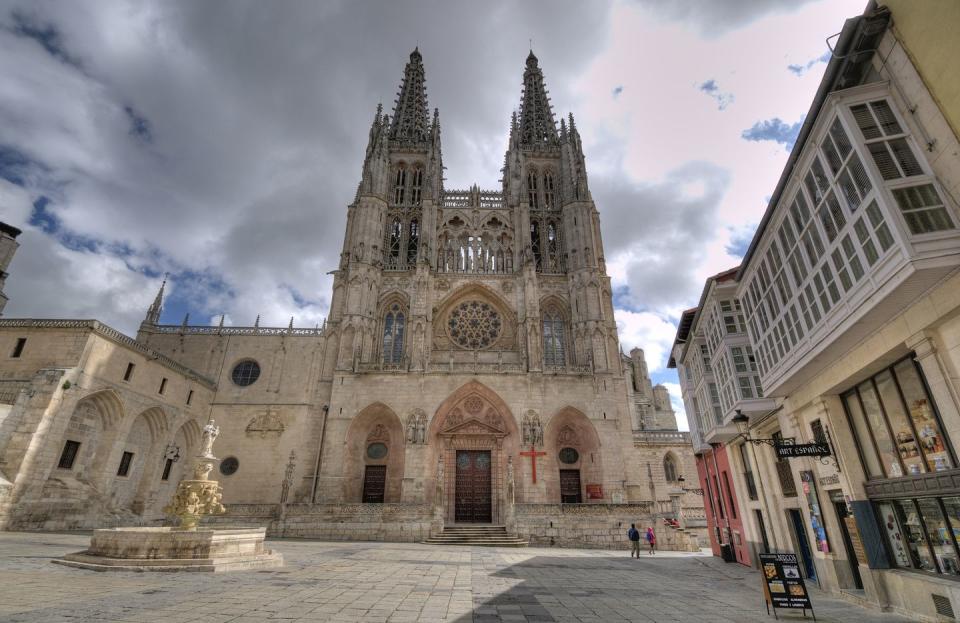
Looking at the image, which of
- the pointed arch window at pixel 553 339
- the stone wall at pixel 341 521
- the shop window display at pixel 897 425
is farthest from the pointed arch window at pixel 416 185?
the shop window display at pixel 897 425

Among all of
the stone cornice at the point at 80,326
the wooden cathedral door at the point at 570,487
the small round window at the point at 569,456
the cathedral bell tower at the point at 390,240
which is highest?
the cathedral bell tower at the point at 390,240

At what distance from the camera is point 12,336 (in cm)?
1872

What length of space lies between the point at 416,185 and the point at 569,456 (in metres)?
23.7

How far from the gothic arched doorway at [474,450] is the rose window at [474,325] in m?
4.06

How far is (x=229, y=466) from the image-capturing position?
2472cm

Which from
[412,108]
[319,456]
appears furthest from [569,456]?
[412,108]

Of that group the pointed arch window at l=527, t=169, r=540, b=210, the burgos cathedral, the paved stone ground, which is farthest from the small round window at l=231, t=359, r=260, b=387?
the pointed arch window at l=527, t=169, r=540, b=210

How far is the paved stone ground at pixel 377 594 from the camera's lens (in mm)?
5402

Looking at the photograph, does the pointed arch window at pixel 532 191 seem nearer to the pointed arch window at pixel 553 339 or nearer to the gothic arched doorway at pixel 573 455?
the pointed arch window at pixel 553 339

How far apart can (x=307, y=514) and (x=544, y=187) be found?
28314mm

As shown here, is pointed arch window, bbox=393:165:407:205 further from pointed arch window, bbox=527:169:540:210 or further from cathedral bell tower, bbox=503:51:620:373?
pointed arch window, bbox=527:169:540:210

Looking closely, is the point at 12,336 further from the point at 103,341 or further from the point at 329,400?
the point at 329,400

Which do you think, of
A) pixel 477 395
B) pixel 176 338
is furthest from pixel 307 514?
pixel 176 338

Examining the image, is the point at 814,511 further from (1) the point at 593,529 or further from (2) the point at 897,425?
(1) the point at 593,529
